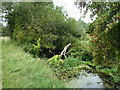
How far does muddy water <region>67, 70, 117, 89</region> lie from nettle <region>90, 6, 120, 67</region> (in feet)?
3.91

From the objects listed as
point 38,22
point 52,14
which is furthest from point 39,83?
point 52,14

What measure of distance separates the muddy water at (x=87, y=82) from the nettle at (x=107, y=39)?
1.19 metres

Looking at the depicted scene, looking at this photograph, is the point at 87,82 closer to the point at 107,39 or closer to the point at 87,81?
the point at 87,81

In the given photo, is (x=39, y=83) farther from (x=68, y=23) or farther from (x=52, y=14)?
(x=68, y=23)

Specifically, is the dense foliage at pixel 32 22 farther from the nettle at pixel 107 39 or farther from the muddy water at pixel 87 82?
the nettle at pixel 107 39

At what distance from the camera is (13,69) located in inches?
109

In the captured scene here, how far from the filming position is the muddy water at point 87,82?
118 inches

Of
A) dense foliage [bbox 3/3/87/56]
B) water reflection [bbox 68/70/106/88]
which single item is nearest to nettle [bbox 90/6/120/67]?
water reflection [bbox 68/70/106/88]

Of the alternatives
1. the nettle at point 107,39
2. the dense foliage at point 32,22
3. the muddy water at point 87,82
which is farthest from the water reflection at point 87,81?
the dense foliage at point 32,22

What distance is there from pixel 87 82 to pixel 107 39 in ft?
6.60

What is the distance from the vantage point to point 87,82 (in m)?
3.26

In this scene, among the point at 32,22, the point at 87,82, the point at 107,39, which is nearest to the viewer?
the point at 107,39

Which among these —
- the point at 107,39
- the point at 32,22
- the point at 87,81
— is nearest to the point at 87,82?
the point at 87,81

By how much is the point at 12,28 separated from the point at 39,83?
4928 millimetres
